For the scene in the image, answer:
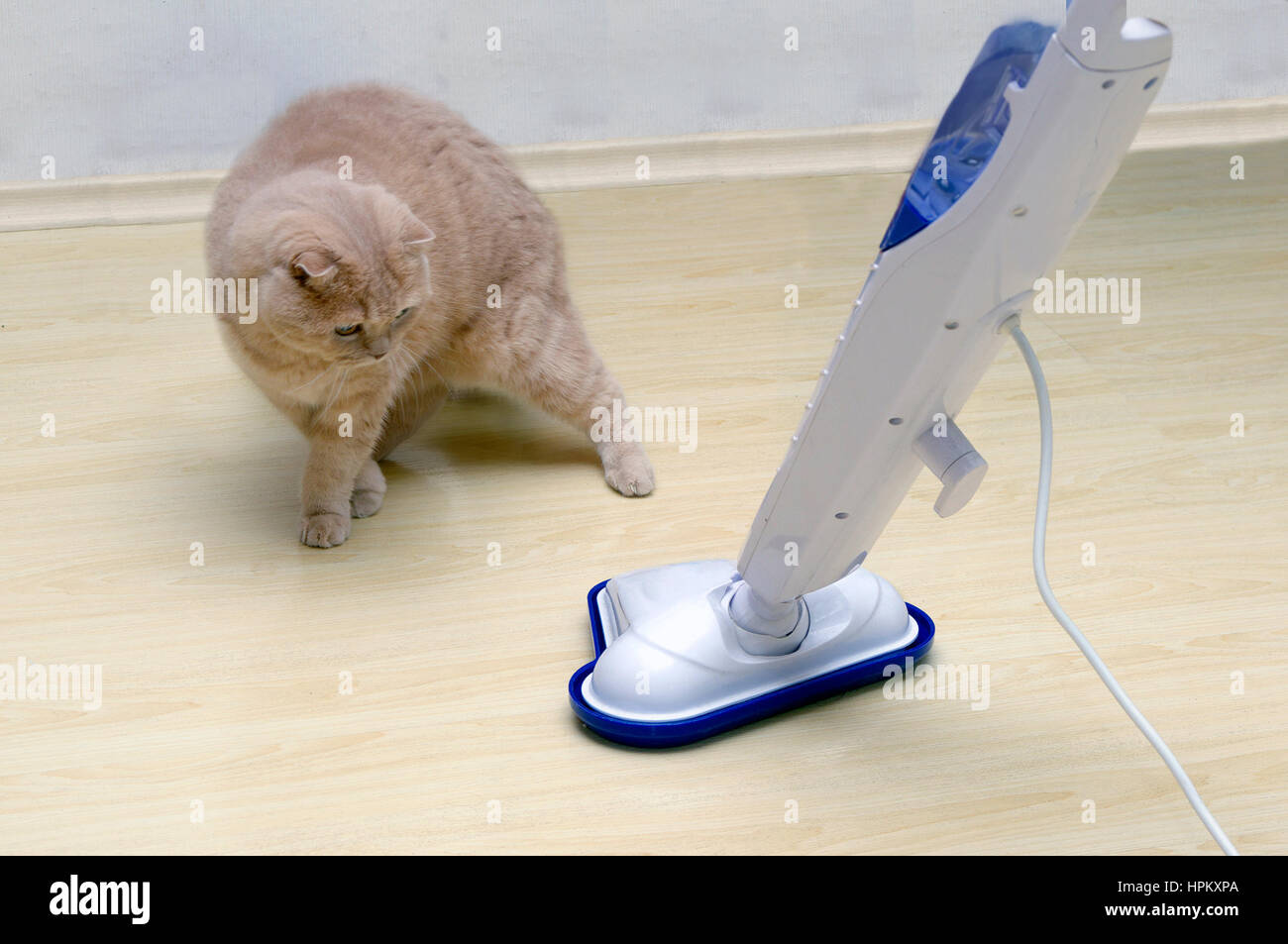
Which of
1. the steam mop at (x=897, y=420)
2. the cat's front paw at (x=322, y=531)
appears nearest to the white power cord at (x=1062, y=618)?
the steam mop at (x=897, y=420)

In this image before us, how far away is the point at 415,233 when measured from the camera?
4.45 feet

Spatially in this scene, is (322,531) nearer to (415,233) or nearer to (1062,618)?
(415,233)

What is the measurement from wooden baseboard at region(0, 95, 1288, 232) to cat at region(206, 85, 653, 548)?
2.44 feet

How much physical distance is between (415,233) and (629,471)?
1.33 ft

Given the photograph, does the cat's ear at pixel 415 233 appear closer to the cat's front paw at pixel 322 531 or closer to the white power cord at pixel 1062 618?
the cat's front paw at pixel 322 531

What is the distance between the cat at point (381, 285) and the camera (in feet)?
4.32

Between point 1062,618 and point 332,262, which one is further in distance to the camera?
point 332,262

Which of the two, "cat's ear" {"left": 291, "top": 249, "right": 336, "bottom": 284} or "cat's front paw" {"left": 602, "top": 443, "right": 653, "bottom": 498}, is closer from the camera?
"cat's ear" {"left": 291, "top": 249, "right": 336, "bottom": 284}

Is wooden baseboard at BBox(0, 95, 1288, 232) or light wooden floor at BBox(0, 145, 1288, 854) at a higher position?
wooden baseboard at BBox(0, 95, 1288, 232)

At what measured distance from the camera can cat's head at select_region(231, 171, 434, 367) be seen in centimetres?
128

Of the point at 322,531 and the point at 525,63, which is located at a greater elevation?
the point at 525,63

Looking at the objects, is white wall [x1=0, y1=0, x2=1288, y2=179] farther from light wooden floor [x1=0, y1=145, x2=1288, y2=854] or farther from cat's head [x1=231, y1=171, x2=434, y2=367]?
cat's head [x1=231, y1=171, x2=434, y2=367]

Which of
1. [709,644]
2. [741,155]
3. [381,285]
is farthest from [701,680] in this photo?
[741,155]

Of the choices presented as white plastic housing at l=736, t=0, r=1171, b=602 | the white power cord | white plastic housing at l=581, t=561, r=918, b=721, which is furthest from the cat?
the white power cord
